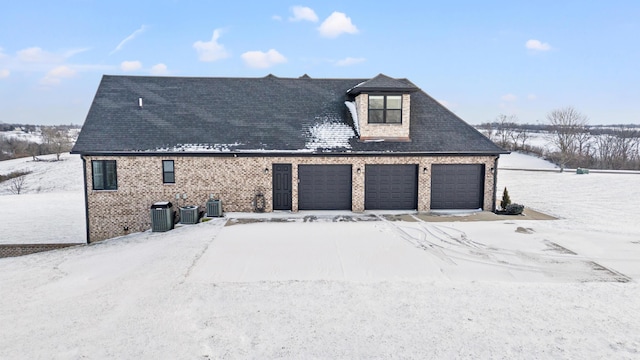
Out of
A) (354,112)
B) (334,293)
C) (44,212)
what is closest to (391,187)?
(354,112)

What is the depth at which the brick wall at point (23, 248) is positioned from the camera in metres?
16.2

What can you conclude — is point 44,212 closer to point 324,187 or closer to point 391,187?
point 324,187

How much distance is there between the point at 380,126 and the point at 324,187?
384cm

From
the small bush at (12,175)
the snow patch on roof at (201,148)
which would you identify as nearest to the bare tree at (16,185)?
the small bush at (12,175)

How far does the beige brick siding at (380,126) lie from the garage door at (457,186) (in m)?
2.26

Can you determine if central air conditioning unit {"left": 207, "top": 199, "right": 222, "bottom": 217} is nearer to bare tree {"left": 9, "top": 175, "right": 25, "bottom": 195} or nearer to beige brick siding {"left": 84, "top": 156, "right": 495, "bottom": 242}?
beige brick siding {"left": 84, "top": 156, "right": 495, "bottom": 242}

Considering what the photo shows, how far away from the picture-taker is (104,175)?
16.7 metres

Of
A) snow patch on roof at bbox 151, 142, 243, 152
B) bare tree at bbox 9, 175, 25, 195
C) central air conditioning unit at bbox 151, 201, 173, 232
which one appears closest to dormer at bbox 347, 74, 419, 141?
snow patch on roof at bbox 151, 142, 243, 152

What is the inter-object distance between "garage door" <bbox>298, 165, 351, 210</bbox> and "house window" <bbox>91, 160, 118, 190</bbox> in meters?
7.97

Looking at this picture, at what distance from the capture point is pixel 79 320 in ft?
26.7

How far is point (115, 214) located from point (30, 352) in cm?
1055

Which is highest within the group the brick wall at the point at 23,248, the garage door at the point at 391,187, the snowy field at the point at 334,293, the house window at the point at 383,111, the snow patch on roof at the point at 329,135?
the house window at the point at 383,111

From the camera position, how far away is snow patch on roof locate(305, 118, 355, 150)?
17688 mm

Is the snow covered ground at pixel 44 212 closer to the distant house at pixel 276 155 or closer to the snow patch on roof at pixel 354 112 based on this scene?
the distant house at pixel 276 155
